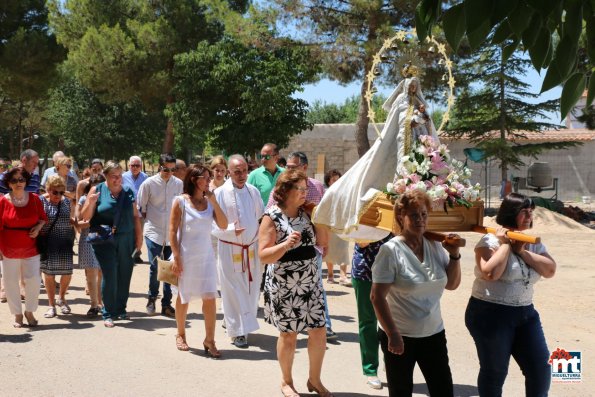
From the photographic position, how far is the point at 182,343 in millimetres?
7219

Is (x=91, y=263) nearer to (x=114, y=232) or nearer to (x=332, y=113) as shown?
(x=114, y=232)

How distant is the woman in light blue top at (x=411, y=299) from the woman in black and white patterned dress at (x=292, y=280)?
3.95 ft

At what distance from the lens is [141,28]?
31797 millimetres

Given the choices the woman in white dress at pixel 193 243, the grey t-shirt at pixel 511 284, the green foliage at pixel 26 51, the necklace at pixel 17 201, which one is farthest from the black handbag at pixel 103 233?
the green foliage at pixel 26 51

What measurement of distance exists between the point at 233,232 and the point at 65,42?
28.4 m

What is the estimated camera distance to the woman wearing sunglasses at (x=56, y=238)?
8.65 meters

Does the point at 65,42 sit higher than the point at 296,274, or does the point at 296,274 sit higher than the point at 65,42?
the point at 65,42

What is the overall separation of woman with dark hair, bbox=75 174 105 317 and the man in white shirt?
619 mm

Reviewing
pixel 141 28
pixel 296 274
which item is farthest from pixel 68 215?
pixel 141 28

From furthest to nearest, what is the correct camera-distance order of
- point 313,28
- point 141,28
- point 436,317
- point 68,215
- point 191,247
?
point 141,28, point 313,28, point 68,215, point 191,247, point 436,317

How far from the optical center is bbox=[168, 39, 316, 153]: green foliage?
2655 cm

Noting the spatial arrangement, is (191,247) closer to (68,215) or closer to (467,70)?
(68,215)

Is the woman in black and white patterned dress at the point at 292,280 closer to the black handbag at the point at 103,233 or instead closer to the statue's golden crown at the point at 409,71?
the statue's golden crown at the point at 409,71

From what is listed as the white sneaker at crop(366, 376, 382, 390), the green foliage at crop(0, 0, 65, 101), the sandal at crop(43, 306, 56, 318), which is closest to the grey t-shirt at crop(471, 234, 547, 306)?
the white sneaker at crop(366, 376, 382, 390)
